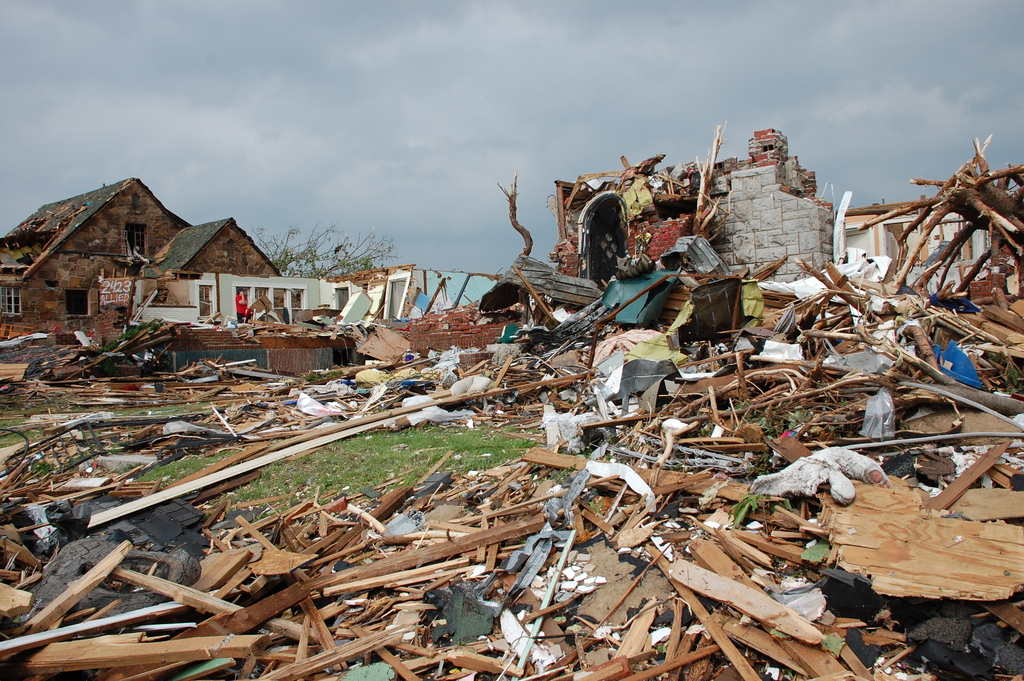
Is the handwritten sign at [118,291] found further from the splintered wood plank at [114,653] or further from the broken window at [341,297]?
the splintered wood plank at [114,653]

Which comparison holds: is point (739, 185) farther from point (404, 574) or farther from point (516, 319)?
point (404, 574)

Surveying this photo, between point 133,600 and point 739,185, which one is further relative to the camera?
point 739,185

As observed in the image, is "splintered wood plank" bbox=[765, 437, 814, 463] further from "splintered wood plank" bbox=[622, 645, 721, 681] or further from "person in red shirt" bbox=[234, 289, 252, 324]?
"person in red shirt" bbox=[234, 289, 252, 324]

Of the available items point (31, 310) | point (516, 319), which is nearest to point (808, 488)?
point (516, 319)

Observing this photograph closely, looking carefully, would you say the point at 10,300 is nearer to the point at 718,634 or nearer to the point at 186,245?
the point at 186,245

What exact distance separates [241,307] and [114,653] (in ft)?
75.6

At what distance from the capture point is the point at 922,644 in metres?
2.92

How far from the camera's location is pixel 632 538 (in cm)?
400

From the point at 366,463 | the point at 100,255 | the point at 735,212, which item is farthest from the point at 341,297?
the point at 366,463

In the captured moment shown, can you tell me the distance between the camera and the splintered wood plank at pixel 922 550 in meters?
3.02

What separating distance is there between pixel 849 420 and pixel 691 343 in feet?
13.8

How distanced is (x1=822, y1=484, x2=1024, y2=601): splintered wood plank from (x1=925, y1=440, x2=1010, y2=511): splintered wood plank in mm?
112

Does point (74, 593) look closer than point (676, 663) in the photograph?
No

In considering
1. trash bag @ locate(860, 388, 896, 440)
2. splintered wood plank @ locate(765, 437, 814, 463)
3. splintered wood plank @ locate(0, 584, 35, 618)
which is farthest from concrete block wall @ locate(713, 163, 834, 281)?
splintered wood plank @ locate(0, 584, 35, 618)
